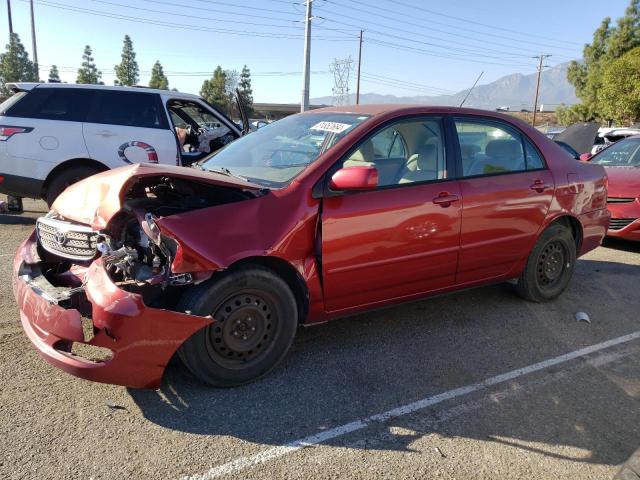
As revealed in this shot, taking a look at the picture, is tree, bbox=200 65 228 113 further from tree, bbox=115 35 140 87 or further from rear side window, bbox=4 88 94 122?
rear side window, bbox=4 88 94 122

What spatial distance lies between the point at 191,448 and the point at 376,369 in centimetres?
137

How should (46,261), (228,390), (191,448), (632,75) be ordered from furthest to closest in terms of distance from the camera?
(632,75), (46,261), (228,390), (191,448)

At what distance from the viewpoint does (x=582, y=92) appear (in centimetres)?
4259

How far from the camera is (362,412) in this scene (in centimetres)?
292

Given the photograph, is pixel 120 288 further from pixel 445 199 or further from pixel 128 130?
pixel 128 130

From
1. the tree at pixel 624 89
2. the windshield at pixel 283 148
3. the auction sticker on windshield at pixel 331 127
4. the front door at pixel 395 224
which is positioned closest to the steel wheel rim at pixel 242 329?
the front door at pixel 395 224

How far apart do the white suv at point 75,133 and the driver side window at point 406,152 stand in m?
3.73

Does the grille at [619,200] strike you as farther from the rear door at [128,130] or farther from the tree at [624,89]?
the tree at [624,89]

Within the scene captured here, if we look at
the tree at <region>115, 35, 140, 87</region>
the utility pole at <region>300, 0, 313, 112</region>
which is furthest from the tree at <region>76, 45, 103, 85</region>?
the utility pole at <region>300, 0, 313, 112</region>

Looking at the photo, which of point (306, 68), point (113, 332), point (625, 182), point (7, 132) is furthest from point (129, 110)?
point (306, 68)

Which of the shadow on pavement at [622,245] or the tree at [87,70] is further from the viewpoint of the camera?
the tree at [87,70]

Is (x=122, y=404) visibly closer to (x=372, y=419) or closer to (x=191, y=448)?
(x=191, y=448)

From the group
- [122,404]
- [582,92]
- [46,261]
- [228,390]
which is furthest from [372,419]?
[582,92]

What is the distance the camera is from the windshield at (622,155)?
7.95 meters
